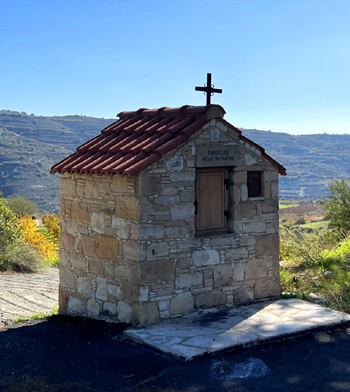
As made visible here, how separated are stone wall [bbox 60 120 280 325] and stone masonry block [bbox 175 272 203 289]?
1cm

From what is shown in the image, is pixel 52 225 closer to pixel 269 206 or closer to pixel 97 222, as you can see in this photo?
pixel 97 222

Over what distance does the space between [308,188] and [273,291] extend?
97.8 meters

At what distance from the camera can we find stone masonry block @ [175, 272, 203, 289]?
686 cm

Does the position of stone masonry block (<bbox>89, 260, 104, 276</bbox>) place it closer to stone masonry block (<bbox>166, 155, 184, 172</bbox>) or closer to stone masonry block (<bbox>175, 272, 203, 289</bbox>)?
stone masonry block (<bbox>175, 272, 203, 289</bbox>)

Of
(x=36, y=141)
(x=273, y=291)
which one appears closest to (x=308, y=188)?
(x=36, y=141)

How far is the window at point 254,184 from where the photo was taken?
7.59 m

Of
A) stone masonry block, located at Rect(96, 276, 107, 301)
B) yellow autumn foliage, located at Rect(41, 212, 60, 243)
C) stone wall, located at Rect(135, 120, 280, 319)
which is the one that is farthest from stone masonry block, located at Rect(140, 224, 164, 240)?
yellow autumn foliage, located at Rect(41, 212, 60, 243)

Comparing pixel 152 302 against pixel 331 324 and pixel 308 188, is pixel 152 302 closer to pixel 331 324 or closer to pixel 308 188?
pixel 331 324

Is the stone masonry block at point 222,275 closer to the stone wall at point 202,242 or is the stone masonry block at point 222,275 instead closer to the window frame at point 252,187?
the stone wall at point 202,242

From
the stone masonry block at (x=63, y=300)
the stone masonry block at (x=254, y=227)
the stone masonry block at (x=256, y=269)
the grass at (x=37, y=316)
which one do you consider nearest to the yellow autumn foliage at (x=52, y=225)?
the grass at (x=37, y=316)

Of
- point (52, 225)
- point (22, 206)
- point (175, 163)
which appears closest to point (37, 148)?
point (22, 206)

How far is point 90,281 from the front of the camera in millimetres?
7508

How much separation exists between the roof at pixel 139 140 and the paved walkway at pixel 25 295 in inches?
106

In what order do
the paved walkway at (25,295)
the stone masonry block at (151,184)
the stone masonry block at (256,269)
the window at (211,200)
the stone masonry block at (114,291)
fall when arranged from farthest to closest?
1. the paved walkway at (25,295)
2. the stone masonry block at (256,269)
3. the window at (211,200)
4. the stone masonry block at (114,291)
5. the stone masonry block at (151,184)
